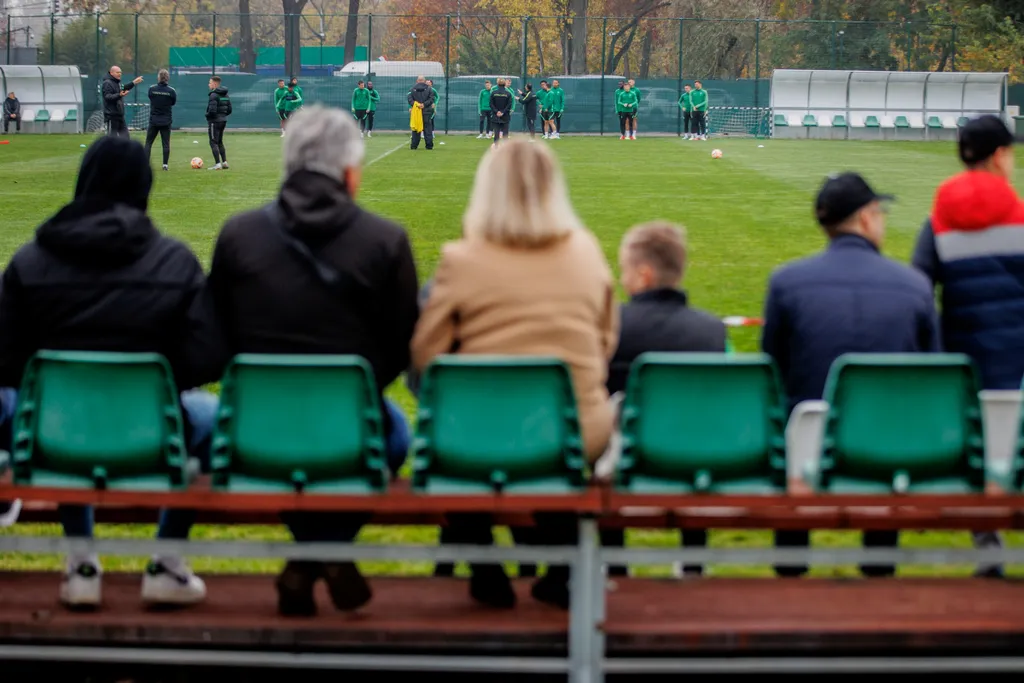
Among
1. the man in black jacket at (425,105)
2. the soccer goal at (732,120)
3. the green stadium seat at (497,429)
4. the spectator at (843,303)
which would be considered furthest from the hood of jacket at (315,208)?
the soccer goal at (732,120)

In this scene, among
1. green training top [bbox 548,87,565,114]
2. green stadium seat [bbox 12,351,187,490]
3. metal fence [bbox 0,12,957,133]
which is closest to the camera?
green stadium seat [bbox 12,351,187,490]

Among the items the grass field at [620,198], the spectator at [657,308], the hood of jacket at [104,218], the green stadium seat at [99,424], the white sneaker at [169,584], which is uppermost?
the hood of jacket at [104,218]

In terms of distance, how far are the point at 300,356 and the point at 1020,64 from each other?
5477 centimetres

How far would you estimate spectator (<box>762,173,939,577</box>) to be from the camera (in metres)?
4.87

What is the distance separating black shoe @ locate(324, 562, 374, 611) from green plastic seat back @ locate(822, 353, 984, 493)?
53.4 inches

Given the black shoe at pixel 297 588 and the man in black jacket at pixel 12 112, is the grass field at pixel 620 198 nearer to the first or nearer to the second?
the black shoe at pixel 297 588

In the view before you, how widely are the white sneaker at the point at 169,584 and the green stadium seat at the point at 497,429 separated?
832 mm

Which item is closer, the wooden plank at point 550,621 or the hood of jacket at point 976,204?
the wooden plank at point 550,621

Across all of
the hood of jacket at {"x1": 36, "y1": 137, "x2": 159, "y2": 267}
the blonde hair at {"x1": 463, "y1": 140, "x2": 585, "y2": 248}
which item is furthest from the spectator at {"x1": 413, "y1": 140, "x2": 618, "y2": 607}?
the hood of jacket at {"x1": 36, "y1": 137, "x2": 159, "y2": 267}

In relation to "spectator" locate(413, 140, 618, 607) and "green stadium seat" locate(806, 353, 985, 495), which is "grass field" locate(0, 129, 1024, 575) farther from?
"spectator" locate(413, 140, 618, 607)

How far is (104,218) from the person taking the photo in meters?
4.66

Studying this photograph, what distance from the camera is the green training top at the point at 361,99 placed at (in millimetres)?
43031

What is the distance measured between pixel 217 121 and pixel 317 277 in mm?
24494

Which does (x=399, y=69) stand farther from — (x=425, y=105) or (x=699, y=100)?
(x=425, y=105)
